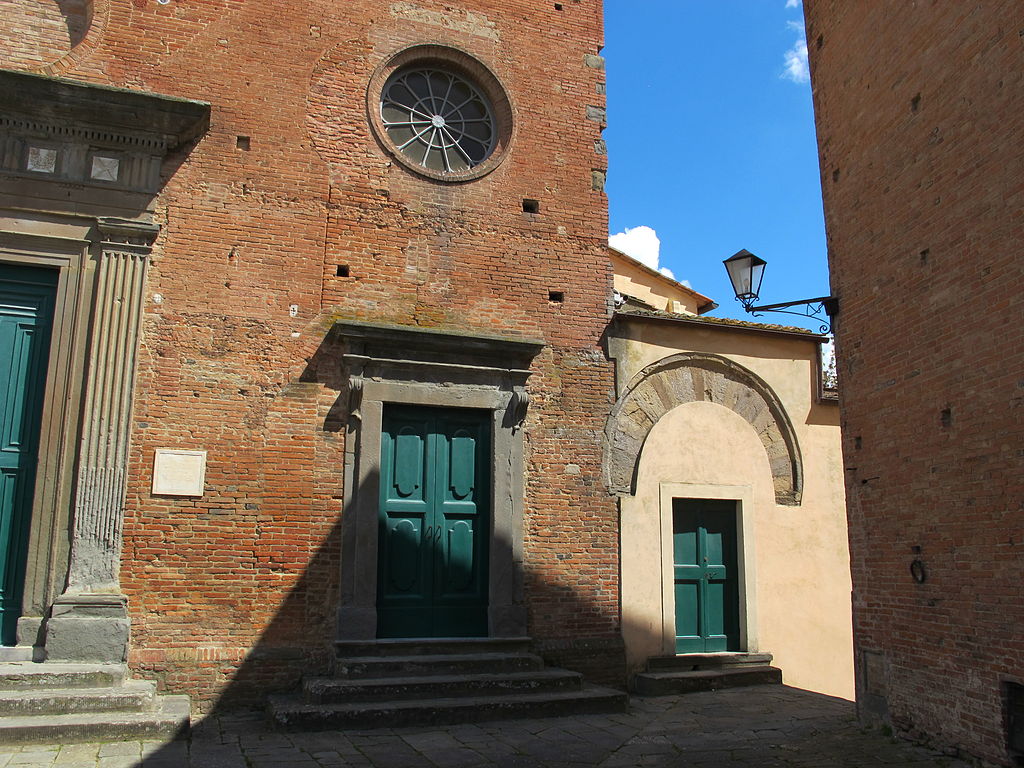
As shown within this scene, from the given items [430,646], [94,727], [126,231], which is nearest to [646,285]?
[430,646]

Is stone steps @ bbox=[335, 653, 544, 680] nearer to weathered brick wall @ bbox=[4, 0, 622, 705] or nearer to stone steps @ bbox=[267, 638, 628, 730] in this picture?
stone steps @ bbox=[267, 638, 628, 730]

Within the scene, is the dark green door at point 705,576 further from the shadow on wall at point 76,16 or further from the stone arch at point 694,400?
the shadow on wall at point 76,16

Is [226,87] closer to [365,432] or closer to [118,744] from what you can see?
[365,432]

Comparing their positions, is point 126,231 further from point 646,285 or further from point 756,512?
point 646,285

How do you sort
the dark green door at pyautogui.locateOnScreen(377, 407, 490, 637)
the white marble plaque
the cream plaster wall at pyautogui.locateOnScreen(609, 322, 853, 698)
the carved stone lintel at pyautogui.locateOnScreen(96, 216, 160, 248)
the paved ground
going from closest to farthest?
the paved ground
the white marble plaque
the carved stone lintel at pyautogui.locateOnScreen(96, 216, 160, 248)
the dark green door at pyautogui.locateOnScreen(377, 407, 490, 637)
the cream plaster wall at pyautogui.locateOnScreen(609, 322, 853, 698)

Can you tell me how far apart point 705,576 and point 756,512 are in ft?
2.99

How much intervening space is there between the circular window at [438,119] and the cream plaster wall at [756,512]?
8.35 feet

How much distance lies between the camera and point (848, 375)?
23.7 feet

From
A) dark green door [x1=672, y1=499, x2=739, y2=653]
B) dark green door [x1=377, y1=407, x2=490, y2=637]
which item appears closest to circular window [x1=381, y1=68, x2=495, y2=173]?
dark green door [x1=377, y1=407, x2=490, y2=637]

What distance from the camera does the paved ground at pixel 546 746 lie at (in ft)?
18.1

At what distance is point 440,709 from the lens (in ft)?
22.0

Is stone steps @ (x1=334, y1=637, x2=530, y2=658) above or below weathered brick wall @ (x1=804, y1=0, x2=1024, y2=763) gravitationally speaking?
below

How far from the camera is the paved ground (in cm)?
551

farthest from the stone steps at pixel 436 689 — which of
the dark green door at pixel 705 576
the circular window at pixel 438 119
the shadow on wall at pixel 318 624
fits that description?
the circular window at pixel 438 119
